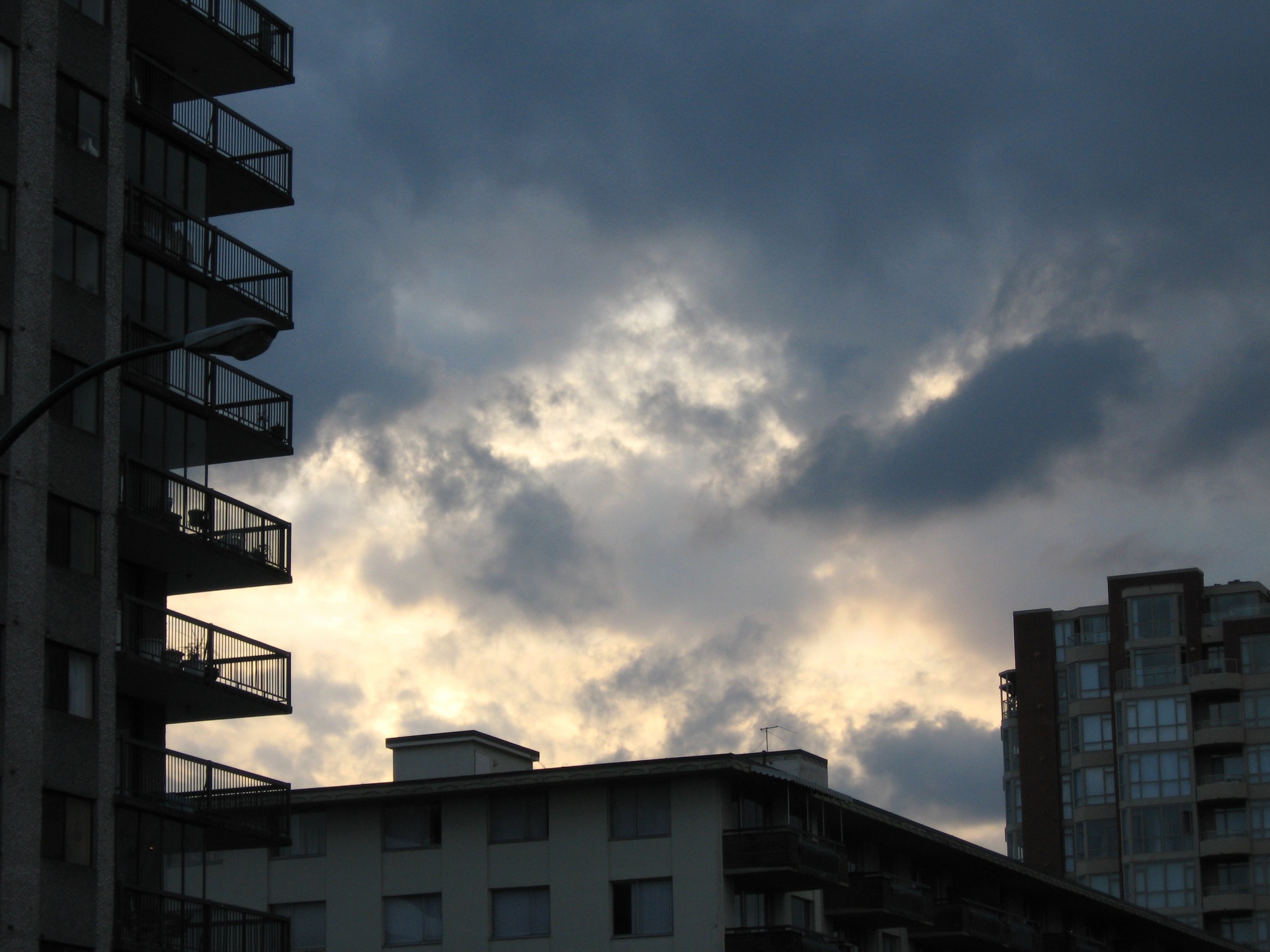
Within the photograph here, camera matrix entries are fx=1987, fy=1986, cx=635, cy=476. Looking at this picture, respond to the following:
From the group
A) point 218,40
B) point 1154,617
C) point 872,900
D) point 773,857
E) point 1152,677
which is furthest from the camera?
point 1154,617

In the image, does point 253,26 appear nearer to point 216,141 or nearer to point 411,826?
point 216,141

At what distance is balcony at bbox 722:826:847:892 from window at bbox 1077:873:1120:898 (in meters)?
66.6

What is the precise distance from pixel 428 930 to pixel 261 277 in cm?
2557

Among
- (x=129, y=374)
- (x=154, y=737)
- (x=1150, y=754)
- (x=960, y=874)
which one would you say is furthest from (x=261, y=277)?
(x=1150, y=754)

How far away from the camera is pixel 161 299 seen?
39312 millimetres

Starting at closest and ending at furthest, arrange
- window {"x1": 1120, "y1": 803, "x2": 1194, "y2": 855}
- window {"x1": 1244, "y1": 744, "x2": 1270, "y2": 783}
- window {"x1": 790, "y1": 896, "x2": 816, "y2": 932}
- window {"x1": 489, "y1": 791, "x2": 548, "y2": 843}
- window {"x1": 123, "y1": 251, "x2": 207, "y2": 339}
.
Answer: window {"x1": 123, "y1": 251, "x2": 207, "y2": 339}
window {"x1": 489, "y1": 791, "x2": 548, "y2": 843}
window {"x1": 790, "y1": 896, "x2": 816, "y2": 932}
window {"x1": 1244, "y1": 744, "x2": 1270, "y2": 783}
window {"x1": 1120, "y1": 803, "x2": 1194, "y2": 855}

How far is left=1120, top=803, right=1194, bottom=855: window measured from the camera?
4547 inches

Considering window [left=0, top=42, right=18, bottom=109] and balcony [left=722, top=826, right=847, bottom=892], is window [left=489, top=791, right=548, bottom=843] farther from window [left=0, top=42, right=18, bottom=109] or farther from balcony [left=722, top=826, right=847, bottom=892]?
window [left=0, top=42, right=18, bottom=109]

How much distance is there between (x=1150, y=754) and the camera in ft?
388

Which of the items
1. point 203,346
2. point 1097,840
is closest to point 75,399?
point 203,346

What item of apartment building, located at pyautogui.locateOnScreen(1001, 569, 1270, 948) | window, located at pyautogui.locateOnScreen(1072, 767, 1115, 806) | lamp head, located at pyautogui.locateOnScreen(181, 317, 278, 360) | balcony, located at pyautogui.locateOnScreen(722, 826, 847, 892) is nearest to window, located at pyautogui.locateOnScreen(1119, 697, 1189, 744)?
apartment building, located at pyautogui.locateOnScreen(1001, 569, 1270, 948)

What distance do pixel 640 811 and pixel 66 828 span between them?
27100 millimetres

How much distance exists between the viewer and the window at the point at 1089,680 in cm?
12500

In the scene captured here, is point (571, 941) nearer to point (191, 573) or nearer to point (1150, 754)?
point (191, 573)
